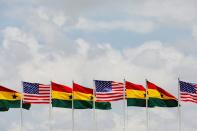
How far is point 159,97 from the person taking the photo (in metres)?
76.5

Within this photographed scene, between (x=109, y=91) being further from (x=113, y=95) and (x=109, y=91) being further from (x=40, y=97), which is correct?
(x=40, y=97)

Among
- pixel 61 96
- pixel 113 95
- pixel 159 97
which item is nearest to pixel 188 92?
pixel 159 97

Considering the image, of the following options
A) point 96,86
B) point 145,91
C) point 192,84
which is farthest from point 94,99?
point 192,84

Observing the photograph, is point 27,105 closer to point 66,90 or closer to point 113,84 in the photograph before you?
point 66,90

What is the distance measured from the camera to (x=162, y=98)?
76188 mm

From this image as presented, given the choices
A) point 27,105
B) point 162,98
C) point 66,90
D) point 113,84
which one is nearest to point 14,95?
point 27,105

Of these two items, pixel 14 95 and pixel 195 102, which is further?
pixel 14 95

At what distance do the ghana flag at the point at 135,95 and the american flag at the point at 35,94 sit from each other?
10.9 m

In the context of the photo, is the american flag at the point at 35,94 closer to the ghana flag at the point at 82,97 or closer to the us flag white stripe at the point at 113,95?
the ghana flag at the point at 82,97

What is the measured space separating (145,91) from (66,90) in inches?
433

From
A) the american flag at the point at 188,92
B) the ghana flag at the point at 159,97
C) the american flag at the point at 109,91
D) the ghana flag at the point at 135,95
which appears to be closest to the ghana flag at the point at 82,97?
the american flag at the point at 109,91

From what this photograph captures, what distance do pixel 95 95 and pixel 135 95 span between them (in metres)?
5.65

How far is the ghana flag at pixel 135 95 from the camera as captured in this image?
77.0 m

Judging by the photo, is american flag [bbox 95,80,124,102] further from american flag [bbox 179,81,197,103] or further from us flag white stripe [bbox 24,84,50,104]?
american flag [bbox 179,81,197,103]
